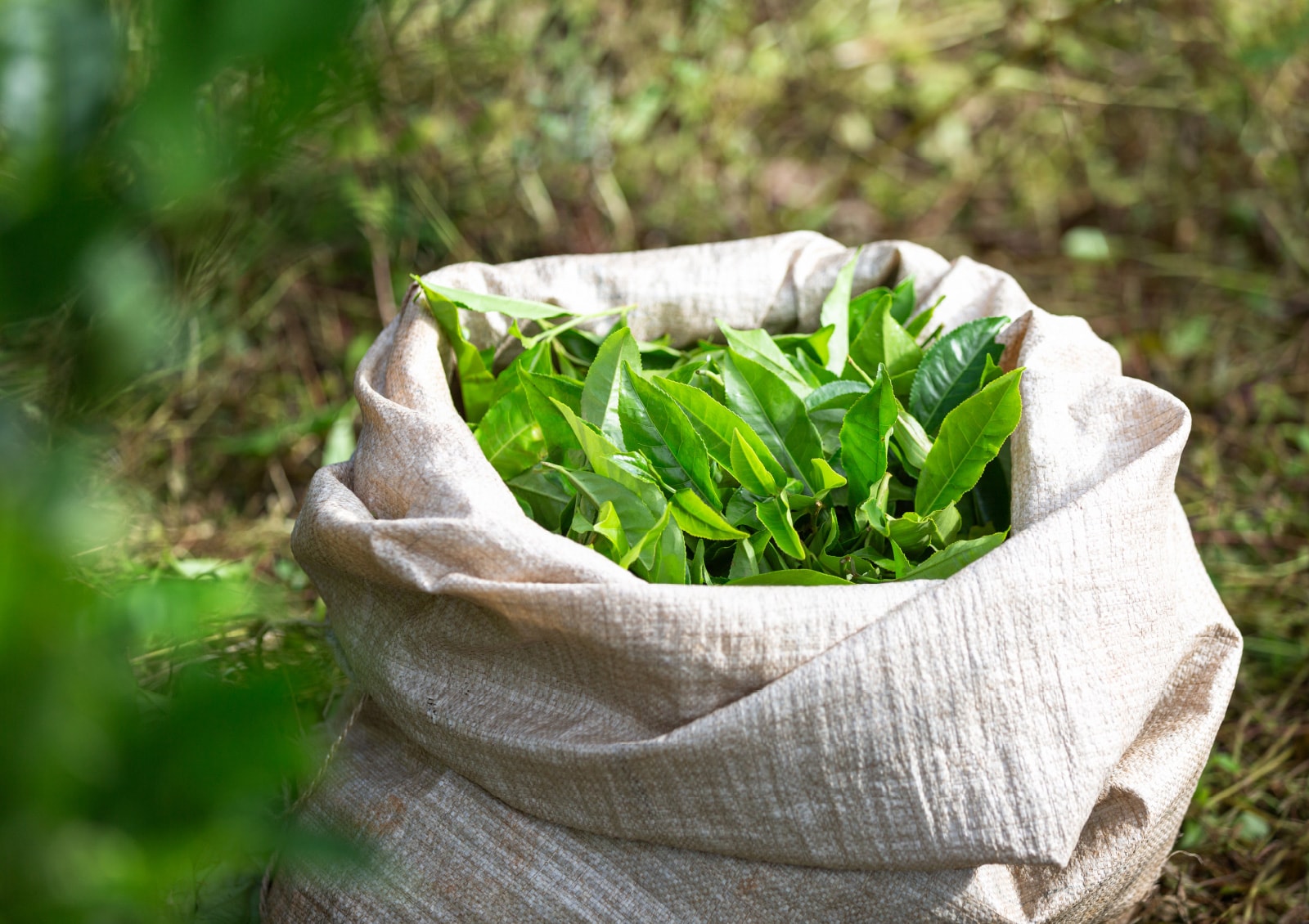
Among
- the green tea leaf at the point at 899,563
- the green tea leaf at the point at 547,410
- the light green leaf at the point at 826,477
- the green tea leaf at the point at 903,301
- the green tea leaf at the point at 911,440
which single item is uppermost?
the green tea leaf at the point at 547,410

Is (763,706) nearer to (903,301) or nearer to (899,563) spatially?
(899,563)

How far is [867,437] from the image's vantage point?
783 mm

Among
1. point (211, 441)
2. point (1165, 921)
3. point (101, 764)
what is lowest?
point (1165, 921)

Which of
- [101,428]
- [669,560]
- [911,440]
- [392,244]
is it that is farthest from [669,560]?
[392,244]

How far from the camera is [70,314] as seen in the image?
8.4 inches

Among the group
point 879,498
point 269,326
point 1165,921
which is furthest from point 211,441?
point 1165,921

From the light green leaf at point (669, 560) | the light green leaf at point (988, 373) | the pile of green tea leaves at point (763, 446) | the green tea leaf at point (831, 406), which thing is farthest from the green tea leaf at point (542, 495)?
the light green leaf at point (988, 373)

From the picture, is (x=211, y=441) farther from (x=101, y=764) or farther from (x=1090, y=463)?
(x=101, y=764)

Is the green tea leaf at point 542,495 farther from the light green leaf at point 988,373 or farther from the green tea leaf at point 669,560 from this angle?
the light green leaf at point 988,373

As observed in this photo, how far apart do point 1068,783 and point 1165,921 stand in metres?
0.48

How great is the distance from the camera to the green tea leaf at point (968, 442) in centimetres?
76

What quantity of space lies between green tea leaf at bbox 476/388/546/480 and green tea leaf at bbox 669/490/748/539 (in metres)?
0.14

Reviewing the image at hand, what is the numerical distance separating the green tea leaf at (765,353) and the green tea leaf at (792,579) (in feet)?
0.64

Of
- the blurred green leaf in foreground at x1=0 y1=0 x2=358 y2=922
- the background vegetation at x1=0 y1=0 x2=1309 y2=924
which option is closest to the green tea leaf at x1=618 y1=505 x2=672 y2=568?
the background vegetation at x1=0 y1=0 x2=1309 y2=924
